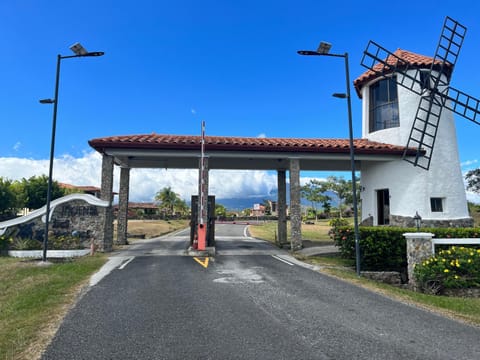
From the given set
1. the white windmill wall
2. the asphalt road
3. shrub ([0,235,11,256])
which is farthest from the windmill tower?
shrub ([0,235,11,256])

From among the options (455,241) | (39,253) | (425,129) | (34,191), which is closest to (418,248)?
(455,241)

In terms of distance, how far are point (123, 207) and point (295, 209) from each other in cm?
1084

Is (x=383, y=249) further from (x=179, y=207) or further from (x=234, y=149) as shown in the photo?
(x=179, y=207)

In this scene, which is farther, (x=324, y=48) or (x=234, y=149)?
(x=234, y=149)

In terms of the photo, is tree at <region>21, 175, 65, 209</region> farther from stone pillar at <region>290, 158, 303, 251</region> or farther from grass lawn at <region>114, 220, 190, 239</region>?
stone pillar at <region>290, 158, 303, 251</region>

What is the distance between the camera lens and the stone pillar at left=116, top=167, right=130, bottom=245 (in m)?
18.1

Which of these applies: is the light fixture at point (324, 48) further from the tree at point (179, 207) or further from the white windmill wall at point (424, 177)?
the tree at point (179, 207)

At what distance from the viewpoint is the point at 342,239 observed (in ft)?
39.8

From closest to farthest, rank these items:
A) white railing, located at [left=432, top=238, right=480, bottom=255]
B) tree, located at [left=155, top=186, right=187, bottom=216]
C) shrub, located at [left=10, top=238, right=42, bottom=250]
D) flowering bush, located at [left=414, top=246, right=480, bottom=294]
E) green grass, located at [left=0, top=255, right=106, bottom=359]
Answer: green grass, located at [left=0, top=255, right=106, bottom=359] < flowering bush, located at [left=414, top=246, right=480, bottom=294] < white railing, located at [left=432, top=238, right=480, bottom=255] < shrub, located at [left=10, top=238, right=42, bottom=250] < tree, located at [left=155, top=186, right=187, bottom=216]

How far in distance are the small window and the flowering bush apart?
241 inches

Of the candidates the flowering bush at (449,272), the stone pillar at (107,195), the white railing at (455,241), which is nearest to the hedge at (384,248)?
the white railing at (455,241)

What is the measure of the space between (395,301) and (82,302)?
7.36m

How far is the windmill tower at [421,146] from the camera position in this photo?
14891mm

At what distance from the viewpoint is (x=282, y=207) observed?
19656 mm
